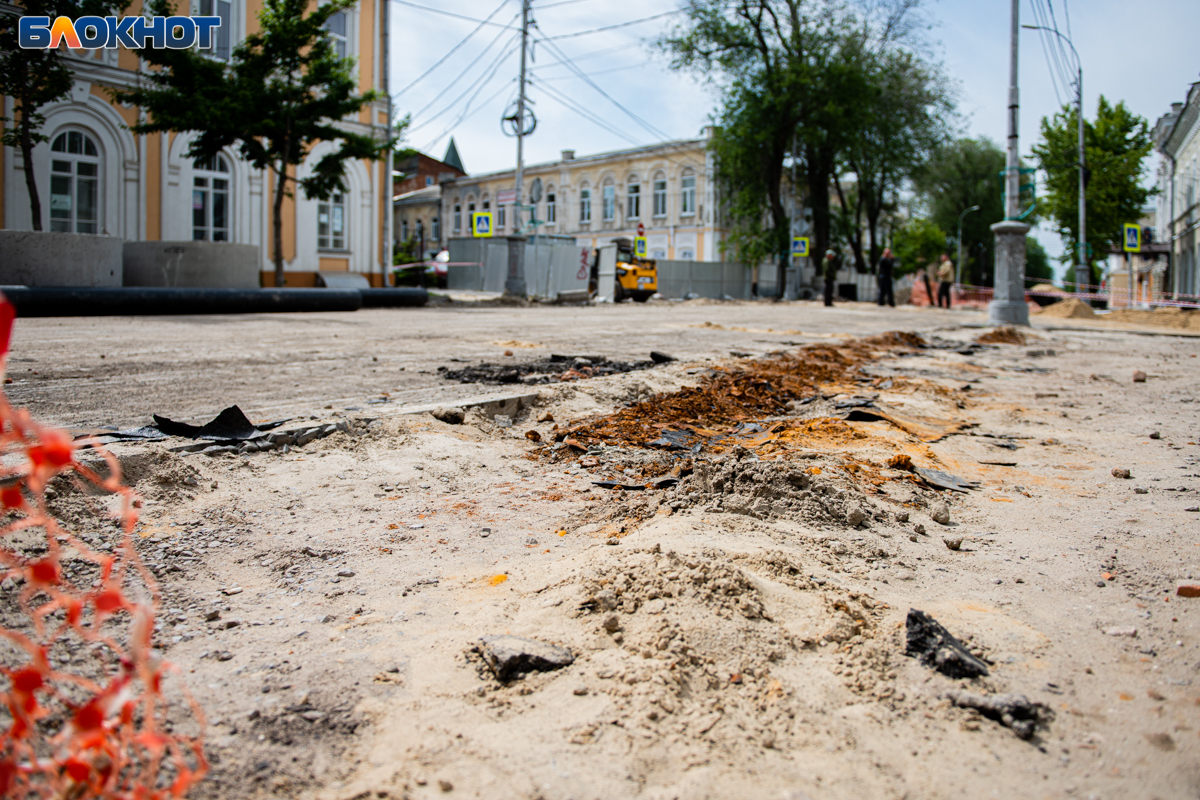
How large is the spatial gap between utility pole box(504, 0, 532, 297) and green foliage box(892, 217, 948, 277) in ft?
168

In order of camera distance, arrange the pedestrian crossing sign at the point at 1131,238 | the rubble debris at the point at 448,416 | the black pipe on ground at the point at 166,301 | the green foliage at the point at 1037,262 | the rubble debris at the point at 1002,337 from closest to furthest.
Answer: the rubble debris at the point at 448,416, the black pipe on ground at the point at 166,301, the rubble debris at the point at 1002,337, the pedestrian crossing sign at the point at 1131,238, the green foliage at the point at 1037,262

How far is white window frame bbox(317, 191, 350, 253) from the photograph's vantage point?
25.6 meters

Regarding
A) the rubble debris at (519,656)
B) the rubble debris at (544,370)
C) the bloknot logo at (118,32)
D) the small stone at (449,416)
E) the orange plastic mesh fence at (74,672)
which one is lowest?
the rubble debris at (519,656)

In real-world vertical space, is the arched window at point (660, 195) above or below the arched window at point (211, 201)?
above

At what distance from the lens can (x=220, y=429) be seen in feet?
12.6

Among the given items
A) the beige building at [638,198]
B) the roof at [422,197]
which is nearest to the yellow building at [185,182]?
the beige building at [638,198]

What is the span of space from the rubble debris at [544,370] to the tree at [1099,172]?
4060 cm

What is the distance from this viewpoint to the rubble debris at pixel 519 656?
2010 mm

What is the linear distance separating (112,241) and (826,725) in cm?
1635

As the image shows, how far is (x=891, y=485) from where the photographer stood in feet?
→ 12.3

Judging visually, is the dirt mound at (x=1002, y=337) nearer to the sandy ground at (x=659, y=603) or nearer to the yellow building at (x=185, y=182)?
the sandy ground at (x=659, y=603)

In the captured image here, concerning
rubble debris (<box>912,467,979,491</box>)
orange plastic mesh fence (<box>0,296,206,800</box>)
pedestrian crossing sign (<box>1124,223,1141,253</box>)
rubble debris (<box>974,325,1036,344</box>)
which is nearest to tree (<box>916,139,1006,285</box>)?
pedestrian crossing sign (<box>1124,223,1141,253</box>)

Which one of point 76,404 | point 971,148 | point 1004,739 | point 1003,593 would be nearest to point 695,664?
point 1004,739

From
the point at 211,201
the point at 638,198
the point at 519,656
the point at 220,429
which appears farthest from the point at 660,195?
the point at 519,656
